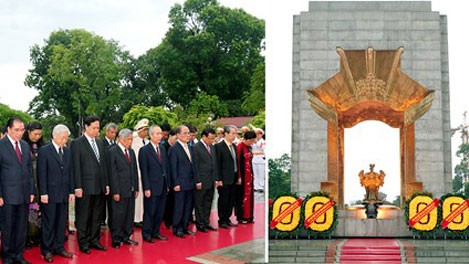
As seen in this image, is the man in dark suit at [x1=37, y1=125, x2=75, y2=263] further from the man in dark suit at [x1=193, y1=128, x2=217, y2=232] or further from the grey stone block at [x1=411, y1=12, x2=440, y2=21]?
the grey stone block at [x1=411, y1=12, x2=440, y2=21]

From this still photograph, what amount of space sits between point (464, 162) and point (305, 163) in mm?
10997

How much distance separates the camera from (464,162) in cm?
2002

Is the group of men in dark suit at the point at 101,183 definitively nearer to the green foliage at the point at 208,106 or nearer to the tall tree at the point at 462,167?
the tall tree at the point at 462,167

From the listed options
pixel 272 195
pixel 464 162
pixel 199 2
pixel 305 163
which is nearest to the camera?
pixel 272 195

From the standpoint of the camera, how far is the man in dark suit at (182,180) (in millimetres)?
5836

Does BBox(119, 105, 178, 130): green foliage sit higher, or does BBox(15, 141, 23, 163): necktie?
BBox(119, 105, 178, 130): green foliage

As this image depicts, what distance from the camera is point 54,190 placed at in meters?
4.74

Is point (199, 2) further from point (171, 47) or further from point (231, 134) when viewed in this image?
point (231, 134)

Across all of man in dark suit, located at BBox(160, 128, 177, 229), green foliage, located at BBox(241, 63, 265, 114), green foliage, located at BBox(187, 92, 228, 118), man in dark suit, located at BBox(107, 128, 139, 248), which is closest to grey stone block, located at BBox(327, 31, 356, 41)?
man in dark suit, located at BBox(160, 128, 177, 229)

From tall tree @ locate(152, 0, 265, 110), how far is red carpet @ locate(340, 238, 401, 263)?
1525 centimetres

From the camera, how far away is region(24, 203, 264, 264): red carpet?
4.76 m

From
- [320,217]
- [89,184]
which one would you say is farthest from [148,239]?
[320,217]

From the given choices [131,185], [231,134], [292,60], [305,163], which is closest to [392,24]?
[292,60]

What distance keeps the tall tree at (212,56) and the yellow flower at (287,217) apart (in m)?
14.7
